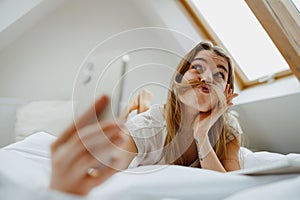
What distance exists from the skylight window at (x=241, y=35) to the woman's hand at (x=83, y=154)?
1.63 meters

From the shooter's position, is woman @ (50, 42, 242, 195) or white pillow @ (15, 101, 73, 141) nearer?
woman @ (50, 42, 242, 195)

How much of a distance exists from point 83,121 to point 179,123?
538 millimetres

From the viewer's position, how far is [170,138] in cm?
87

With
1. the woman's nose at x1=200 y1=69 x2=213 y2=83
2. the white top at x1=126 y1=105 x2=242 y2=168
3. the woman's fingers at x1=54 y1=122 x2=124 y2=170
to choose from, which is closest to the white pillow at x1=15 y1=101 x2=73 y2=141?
the white top at x1=126 y1=105 x2=242 y2=168

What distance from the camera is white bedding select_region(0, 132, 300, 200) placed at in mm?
526

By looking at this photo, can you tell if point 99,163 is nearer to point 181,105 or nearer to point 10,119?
point 181,105

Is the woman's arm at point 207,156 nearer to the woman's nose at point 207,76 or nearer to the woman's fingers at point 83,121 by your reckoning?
the woman's nose at point 207,76

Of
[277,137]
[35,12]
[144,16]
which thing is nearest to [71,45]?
[35,12]

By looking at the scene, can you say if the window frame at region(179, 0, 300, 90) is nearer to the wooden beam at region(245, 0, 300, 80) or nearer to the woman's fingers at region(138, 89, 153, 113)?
the wooden beam at region(245, 0, 300, 80)

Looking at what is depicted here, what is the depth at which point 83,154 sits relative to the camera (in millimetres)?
454

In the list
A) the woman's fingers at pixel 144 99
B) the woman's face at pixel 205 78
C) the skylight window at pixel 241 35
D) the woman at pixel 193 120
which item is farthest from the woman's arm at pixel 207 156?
the skylight window at pixel 241 35

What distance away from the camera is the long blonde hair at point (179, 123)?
2.78 ft

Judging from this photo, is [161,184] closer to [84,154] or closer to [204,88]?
[84,154]

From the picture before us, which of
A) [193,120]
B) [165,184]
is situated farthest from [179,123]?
[165,184]
